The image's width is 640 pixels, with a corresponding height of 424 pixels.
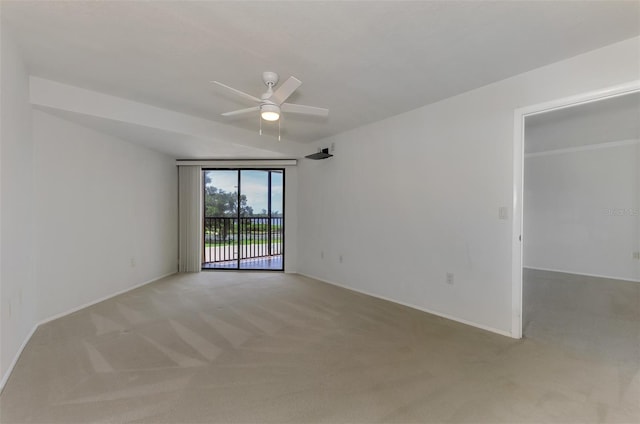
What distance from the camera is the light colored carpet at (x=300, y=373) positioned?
1651 mm

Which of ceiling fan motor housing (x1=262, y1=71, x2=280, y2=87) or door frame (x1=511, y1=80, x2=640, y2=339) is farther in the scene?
door frame (x1=511, y1=80, x2=640, y2=339)

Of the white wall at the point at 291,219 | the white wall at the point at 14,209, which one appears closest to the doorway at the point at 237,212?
the white wall at the point at 291,219

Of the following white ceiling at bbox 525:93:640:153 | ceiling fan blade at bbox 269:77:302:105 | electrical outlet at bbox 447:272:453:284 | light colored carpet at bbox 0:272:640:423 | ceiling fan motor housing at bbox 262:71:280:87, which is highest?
white ceiling at bbox 525:93:640:153

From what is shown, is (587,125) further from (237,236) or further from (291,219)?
(237,236)

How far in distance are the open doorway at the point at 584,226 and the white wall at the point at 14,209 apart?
13.9ft

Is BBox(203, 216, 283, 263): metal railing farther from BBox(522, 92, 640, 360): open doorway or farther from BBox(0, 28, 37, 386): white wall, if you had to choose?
BBox(522, 92, 640, 360): open doorway

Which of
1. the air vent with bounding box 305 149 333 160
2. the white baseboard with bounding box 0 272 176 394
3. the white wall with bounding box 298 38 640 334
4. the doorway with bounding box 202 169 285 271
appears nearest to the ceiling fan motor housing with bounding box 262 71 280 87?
the white wall with bounding box 298 38 640 334

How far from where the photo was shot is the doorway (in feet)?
18.7

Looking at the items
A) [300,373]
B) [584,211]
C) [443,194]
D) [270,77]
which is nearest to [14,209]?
[270,77]

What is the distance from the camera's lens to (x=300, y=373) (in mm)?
2051

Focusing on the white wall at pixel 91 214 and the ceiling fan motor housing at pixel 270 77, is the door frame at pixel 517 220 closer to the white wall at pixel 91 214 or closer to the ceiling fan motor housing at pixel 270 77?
the ceiling fan motor housing at pixel 270 77

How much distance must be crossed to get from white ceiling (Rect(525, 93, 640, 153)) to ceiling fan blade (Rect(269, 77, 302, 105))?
262cm

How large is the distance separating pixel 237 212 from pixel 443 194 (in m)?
4.06

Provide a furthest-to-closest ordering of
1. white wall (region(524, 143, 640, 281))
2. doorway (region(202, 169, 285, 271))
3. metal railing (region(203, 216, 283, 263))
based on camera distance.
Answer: metal railing (region(203, 216, 283, 263)) < doorway (region(202, 169, 285, 271)) < white wall (region(524, 143, 640, 281))
